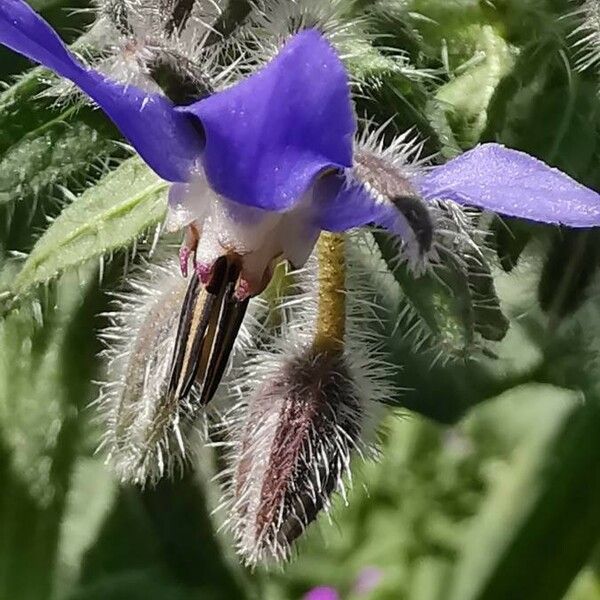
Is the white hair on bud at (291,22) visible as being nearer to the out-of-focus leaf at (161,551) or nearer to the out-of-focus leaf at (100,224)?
the out-of-focus leaf at (100,224)

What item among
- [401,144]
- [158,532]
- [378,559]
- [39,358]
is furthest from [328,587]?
[401,144]

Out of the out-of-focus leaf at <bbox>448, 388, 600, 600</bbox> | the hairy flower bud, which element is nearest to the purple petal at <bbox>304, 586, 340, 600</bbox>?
the out-of-focus leaf at <bbox>448, 388, 600, 600</bbox>

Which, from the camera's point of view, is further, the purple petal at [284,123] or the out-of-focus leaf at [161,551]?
the out-of-focus leaf at [161,551]

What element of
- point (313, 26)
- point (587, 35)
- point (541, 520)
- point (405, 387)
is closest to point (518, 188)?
point (313, 26)

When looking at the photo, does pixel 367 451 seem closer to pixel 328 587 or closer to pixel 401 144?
pixel 401 144

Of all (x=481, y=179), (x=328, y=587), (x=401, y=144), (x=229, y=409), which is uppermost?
(x=481, y=179)

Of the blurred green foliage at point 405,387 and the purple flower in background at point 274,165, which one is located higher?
the purple flower in background at point 274,165

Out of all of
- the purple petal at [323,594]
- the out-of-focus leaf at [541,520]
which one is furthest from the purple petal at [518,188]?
the purple petal at [323,594]
